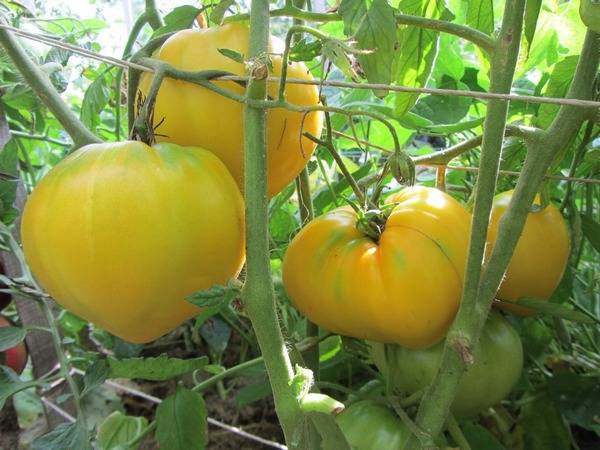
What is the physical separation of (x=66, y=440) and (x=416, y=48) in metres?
0.49

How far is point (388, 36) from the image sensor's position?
476 mm

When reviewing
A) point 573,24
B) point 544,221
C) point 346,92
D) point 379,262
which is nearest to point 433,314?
point 379,262

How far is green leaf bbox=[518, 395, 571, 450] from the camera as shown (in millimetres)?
798

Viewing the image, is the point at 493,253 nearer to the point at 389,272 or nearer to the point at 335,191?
the point at 389,272

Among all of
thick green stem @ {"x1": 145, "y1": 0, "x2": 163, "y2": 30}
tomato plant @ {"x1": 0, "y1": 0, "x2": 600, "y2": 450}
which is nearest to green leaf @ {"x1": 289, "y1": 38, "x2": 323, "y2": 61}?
tomato plant @ {"x1": 0, "y1": 0, "x2": 600, "y2": 450}

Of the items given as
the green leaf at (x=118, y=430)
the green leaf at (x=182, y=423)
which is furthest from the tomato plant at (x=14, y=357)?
the green leaf at (x=182, y=423)

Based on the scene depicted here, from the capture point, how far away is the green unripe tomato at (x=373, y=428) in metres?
0.57

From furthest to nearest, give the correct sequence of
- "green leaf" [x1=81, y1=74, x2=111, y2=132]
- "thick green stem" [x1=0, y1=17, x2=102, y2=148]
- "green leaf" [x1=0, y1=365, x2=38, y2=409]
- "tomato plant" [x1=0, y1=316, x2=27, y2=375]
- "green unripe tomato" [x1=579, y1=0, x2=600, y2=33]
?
"tomato plant" [x1=0, y1=316, x2=27, y2=375]
"green leaf" [x1=81, y1=74, x2=111, y2=132]
"green leaf" [x1=0, y1=365, x2=38, y2=409]
"thick green stem" [x1=0, y1=17, x2=102, y2=148]
"green unripe tomato" [x1=579, y1=0, x2=600, y2=33]

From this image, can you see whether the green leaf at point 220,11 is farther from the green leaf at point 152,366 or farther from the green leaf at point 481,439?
the green leaf at point 481,439

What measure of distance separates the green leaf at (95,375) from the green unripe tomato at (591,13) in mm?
481

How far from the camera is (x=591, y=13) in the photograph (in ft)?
1.29

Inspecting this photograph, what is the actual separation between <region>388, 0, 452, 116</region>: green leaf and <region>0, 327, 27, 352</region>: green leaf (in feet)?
1.41

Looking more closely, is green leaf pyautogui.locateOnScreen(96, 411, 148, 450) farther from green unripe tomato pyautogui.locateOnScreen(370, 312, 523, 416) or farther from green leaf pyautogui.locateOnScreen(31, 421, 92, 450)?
green unripe tomato pyautogui.locateOnScreen(370, 312, 523, 416)

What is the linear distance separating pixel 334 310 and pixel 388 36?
0.79 feet
